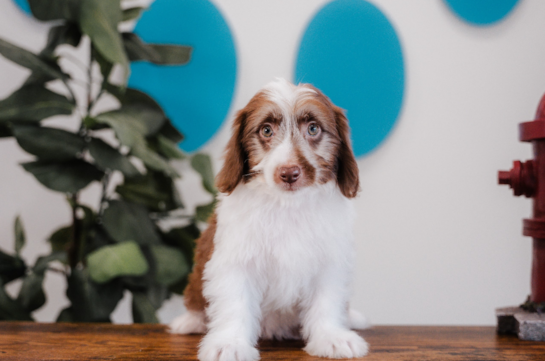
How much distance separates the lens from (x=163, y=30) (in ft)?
7.82

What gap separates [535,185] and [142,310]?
4.92ft

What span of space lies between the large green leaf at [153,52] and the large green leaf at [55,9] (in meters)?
0.23

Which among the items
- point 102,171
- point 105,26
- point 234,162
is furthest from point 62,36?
point 234,162

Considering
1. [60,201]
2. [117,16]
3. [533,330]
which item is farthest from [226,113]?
[533,330]

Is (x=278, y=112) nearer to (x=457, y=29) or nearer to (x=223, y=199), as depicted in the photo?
(x=223, y=199)

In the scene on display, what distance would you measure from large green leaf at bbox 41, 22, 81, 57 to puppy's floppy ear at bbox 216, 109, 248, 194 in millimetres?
1199

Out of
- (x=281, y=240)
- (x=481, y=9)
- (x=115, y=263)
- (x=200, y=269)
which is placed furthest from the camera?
(x=481, y=9)

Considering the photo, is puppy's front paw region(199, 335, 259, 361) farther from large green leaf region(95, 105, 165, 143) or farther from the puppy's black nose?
large green leaf region(95, 105, 165, 143)

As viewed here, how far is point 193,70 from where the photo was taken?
237 cm

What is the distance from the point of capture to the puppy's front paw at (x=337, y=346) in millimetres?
986

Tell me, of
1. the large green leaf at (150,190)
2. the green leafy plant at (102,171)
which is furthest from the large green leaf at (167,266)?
the large green leaf at (150,190)

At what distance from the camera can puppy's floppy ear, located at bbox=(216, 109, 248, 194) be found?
104 centimetres

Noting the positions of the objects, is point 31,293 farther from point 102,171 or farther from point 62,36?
point 62,36

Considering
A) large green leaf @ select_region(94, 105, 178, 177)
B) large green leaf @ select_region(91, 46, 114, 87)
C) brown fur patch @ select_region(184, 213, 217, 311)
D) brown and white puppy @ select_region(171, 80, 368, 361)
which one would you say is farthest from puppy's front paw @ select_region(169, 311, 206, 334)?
large green leaf @ select_region(91, 46, 114, 87)
